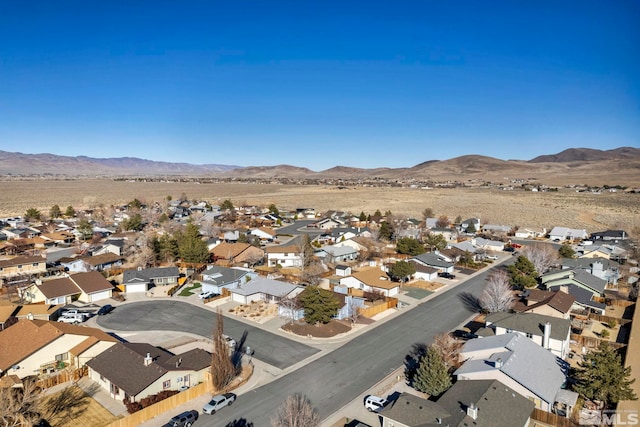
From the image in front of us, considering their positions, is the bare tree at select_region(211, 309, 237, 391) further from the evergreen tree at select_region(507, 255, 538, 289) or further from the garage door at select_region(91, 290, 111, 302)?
the evergreen tree at select_region(507, 255, 538, 289)

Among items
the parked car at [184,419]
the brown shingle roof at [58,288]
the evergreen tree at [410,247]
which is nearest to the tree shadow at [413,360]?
the parked car at [184,419]

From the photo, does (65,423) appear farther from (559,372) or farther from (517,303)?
(517,303)

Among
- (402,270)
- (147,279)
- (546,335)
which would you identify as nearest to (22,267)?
(147,279)

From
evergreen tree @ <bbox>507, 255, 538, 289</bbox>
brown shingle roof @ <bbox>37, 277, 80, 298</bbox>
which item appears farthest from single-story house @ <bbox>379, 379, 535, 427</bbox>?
brown shingle roof @ <bbox>37, 277, 80, 298</bbox>

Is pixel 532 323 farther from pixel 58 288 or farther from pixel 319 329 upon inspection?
pixel 58 288

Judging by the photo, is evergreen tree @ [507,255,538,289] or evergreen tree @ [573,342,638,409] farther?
→ evergreen tree @ [507,255,538,289]

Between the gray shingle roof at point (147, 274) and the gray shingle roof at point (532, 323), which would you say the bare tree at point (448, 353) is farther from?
the gray shingle roof at point (147, 274)
